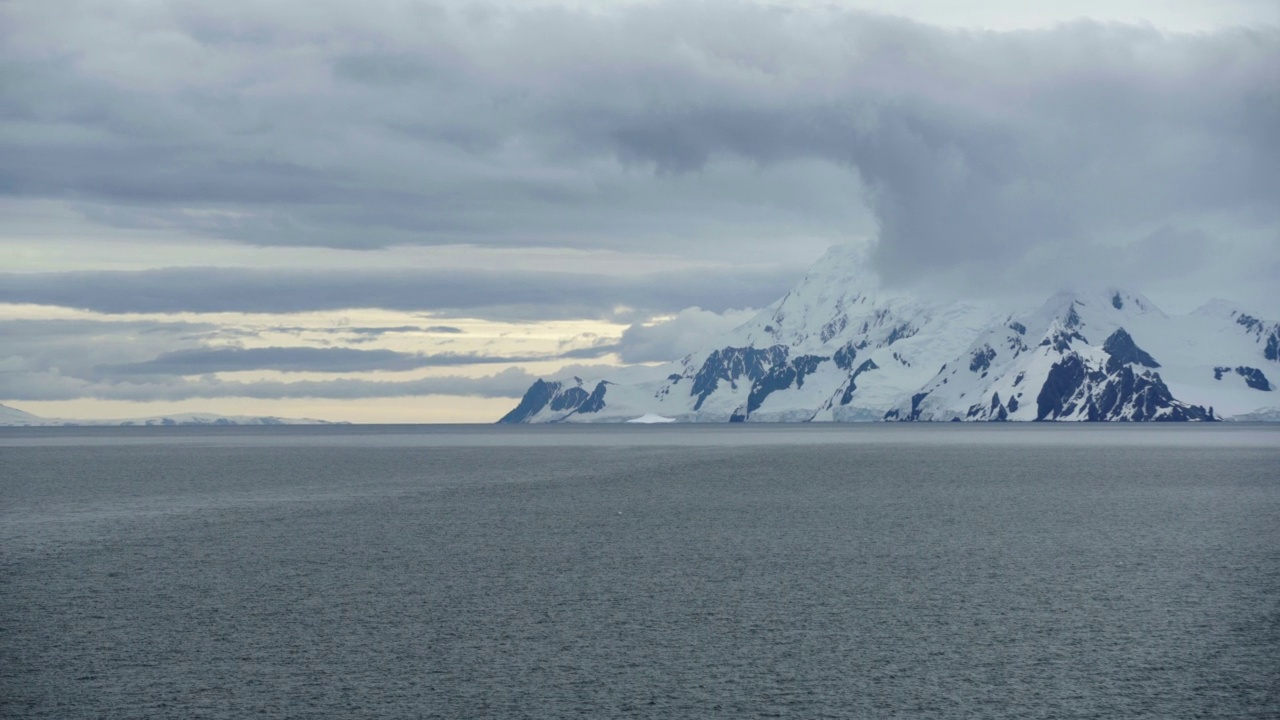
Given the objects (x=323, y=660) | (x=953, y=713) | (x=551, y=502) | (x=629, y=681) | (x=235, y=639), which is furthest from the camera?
(x=551, y=502)

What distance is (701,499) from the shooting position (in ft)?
256

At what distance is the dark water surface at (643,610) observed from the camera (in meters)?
23.1

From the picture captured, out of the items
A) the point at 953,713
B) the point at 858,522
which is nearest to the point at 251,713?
the point at 953,713

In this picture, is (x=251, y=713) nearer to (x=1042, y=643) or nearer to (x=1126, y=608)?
(x=1042, y=643)

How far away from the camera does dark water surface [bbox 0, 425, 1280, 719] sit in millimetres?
23109

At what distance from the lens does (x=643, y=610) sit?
107ft

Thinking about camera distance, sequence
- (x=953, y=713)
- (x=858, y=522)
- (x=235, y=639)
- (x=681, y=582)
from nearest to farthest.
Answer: (x=953, y=713)
(x=235, y=639)
(x=681, y=582)
(x=858, y=522)

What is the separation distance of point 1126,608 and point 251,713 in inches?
883

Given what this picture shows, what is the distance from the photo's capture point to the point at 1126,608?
3238 cm

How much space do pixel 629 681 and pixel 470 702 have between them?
11.0 feet

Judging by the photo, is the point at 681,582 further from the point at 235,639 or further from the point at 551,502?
the point at 551,502

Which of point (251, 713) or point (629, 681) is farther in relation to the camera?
point (629, 681)

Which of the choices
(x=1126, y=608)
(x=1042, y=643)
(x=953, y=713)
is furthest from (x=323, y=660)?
(x=1126, y=608)

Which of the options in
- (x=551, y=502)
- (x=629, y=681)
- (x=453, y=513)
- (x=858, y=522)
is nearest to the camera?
(x=629, y=681)
